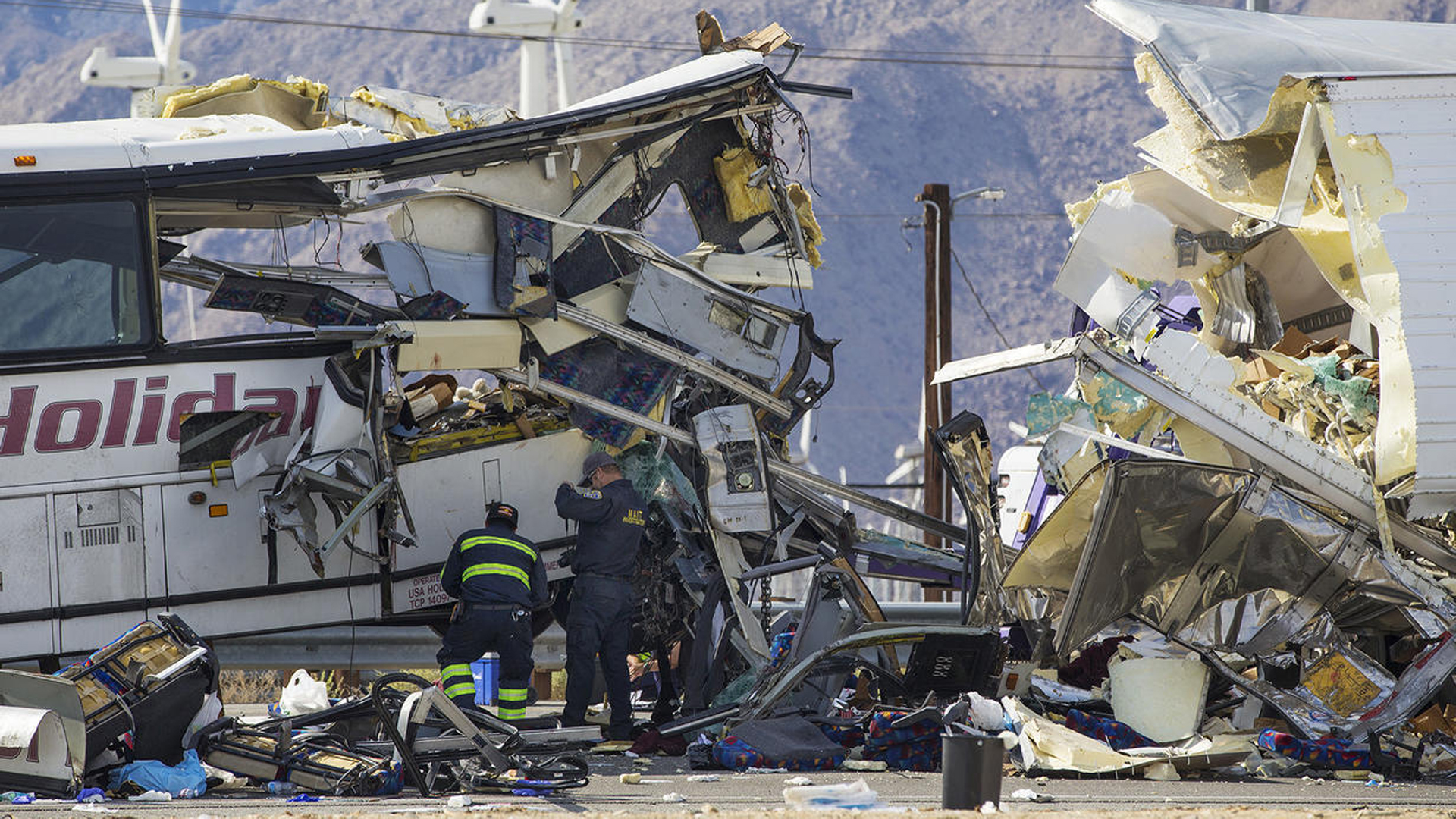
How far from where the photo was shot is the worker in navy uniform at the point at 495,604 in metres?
9.03

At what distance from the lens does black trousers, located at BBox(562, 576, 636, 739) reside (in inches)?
373

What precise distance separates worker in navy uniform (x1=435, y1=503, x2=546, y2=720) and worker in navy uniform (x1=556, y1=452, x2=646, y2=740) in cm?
37

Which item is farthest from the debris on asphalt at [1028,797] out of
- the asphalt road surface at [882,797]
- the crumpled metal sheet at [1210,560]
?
the crumpled metal sheet at [1210,560]

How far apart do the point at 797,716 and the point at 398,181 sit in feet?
12.5

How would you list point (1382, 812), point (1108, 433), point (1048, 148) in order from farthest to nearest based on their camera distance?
point (1048, 148) < point (1108, 433) < point (1382, 812)

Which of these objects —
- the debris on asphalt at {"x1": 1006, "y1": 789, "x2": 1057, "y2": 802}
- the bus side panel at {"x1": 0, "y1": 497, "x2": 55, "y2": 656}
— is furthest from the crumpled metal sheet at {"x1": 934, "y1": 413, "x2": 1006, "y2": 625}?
the bus side panel at {"x1": 0, "y1": 497, "x2": 55, "y2": 656}

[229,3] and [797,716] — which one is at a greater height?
[229,3]

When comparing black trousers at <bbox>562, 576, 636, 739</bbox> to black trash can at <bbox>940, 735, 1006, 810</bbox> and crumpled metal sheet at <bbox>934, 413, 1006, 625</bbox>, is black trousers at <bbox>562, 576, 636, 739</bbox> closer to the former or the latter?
crumpled metal sheet at <bbox>934, 413, 1006, 625</bbox>

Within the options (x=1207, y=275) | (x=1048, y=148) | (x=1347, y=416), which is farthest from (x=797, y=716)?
(x=1048, y=148)

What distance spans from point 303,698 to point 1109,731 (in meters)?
4.68

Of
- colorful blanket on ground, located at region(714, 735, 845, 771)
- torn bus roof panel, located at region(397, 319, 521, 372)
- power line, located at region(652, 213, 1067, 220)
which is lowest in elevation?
colorful blanket on ground, located at region(714, 735, 845, 771)

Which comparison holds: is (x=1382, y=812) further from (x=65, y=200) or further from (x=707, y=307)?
(x=65, y=200)

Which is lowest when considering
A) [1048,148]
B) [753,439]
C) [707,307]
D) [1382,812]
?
[1382,812]

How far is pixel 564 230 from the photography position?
9.82 metres
